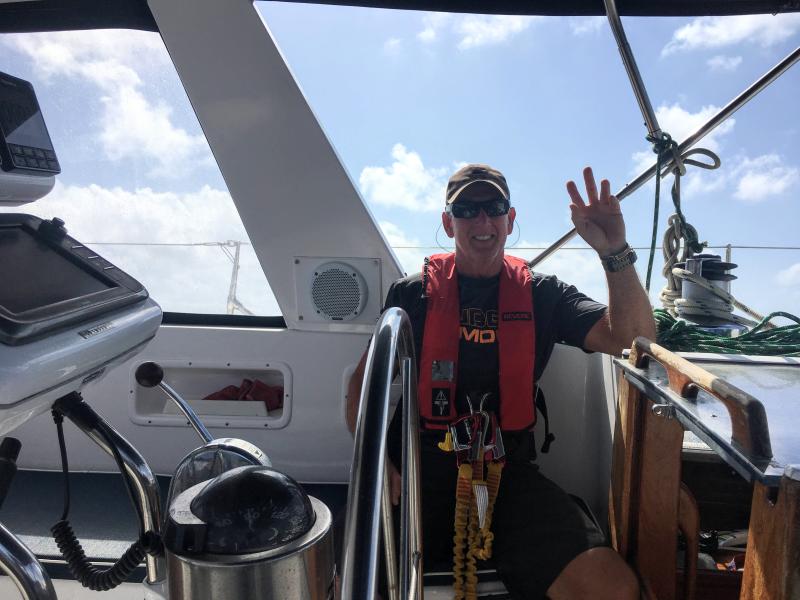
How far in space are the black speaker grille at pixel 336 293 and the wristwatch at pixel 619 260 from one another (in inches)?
37.4

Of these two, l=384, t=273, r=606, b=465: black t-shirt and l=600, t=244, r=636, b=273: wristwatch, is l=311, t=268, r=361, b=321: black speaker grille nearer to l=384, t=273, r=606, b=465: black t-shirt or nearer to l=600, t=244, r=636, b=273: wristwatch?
l=384, t=273, r=606, b=465: black t-shirt

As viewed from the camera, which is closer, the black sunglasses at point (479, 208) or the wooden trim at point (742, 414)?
the wooden trim at point (742, 414)

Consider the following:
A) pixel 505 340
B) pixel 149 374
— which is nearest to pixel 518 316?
pixel 505 340

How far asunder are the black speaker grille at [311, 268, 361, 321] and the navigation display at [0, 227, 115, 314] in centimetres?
139

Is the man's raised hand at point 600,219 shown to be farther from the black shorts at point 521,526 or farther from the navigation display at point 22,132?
the navigation display at point 22,132

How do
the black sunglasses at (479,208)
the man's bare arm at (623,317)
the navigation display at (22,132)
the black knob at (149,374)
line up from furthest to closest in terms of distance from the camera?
the black sunglasses at (479,208) → the man's bare arm at (623,317) → the black knob at (149,374) → the navigation display at (22,132)

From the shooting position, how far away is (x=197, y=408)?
245 centimetres

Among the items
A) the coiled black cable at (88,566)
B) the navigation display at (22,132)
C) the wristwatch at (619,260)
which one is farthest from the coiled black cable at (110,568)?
the wristwatch at (619,260)

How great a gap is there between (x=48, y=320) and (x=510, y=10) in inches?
79.1

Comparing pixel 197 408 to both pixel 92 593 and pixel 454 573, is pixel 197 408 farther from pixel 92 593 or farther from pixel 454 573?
pixel 454 573

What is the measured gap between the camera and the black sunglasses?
6.70 ft

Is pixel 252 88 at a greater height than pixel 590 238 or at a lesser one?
greater

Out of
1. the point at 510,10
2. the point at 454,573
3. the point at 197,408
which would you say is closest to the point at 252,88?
the point at 510,10

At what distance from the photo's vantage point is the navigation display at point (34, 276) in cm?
82
